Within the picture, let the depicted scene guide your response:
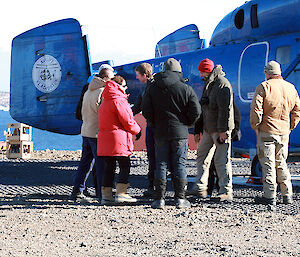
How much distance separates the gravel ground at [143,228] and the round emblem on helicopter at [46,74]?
494 centimetres

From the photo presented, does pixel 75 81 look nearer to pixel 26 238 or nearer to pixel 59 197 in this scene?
pixel 59 197

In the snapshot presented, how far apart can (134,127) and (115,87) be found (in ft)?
1.81

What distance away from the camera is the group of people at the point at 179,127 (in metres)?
6.77

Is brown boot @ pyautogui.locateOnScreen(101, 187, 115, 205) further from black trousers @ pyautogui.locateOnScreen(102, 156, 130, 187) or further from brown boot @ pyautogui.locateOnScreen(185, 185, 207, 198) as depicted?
brown boot @ pyautogui.locateOnScreen(185, 185, 207, 198)

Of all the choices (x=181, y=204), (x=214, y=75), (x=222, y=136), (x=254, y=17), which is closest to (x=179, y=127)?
(x=222, y=136)

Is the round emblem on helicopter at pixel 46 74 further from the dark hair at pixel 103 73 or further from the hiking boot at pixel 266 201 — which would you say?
the hiking boot at pixel 266 201

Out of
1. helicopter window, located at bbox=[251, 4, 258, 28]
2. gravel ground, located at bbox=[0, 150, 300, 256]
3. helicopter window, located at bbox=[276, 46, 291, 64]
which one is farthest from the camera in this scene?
helicopter window, located at bbox=[251, 4, 258, 28]

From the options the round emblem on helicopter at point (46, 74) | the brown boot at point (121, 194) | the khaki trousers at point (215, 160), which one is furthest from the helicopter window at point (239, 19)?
the round emblem on helicopter at point (46, 74)

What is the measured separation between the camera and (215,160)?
7.45 meters

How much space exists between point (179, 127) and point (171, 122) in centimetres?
12

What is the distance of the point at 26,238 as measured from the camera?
502 centimetres

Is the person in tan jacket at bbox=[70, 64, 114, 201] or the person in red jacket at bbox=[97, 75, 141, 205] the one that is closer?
the person in red jacket at bbox=[97, 75, 141, 205]

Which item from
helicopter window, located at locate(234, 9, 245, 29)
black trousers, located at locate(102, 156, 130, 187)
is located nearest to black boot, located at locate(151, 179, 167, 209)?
black trousers, located at locate(102, 156, 130, 187)

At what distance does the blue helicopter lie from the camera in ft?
30.9
